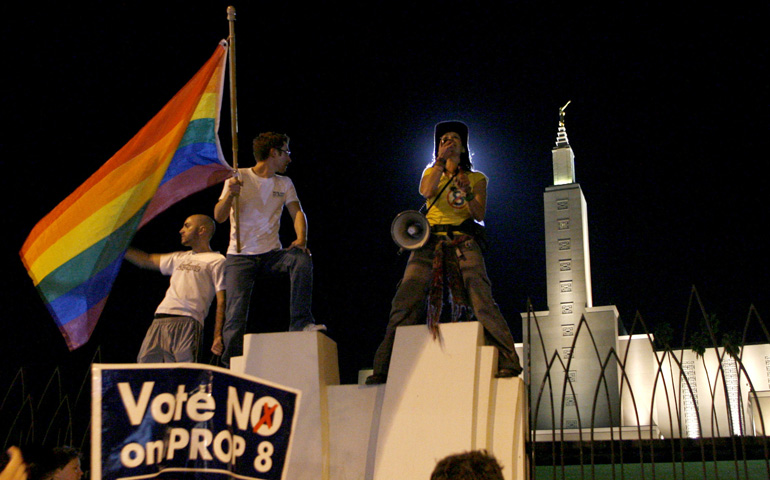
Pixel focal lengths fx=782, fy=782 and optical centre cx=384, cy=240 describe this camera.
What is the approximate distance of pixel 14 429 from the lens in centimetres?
793

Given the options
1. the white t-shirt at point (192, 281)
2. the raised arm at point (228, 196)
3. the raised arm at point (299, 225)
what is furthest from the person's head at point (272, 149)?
the white t-shirt at point (192, 281)

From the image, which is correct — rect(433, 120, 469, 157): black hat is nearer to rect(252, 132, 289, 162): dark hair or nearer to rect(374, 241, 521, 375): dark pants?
rect(374, 241, 521, 375): dark pants

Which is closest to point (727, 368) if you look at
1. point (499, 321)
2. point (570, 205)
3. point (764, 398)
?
point (764, 398)

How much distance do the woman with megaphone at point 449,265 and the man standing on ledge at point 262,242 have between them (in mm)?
828

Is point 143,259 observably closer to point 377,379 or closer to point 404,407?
point 377,379

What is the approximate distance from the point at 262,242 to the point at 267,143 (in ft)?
3.12

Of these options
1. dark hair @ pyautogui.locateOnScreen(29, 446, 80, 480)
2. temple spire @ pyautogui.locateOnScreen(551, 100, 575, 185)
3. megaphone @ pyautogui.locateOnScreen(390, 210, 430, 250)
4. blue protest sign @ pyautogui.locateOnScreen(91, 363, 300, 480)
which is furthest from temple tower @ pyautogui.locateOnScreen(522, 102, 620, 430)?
dark hair @ pyautogui.locateOnScreen(29, 446, 80, 480)

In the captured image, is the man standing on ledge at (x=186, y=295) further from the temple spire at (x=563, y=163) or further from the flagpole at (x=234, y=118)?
the temple spire at (x=563, y=163)

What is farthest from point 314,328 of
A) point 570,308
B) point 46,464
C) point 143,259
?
point 570,308

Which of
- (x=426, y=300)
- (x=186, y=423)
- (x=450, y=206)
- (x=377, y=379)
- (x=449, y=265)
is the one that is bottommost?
(x=186, y=423)

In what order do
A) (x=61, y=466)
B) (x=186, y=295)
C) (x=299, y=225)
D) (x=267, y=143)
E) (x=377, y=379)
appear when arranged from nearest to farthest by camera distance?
1. (x=61, y=466)
2. (x=377, y=379)
3. (x=186, y=295)
4. (x=299, y=225)
5. (x=267, y=143)

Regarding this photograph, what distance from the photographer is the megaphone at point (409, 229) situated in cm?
653

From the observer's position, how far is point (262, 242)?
707cm

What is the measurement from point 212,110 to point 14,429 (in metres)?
3.89
